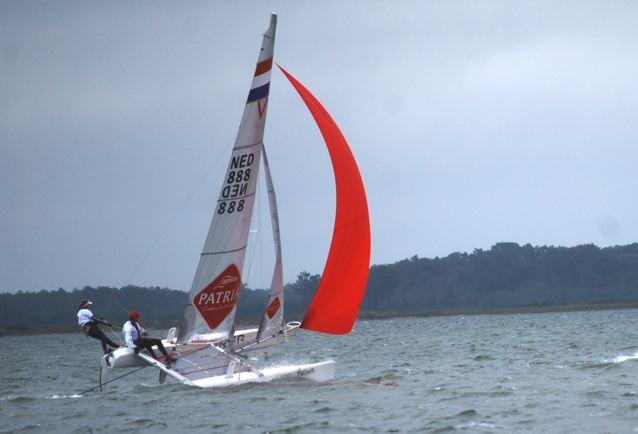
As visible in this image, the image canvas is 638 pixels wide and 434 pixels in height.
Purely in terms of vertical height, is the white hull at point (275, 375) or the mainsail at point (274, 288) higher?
the mainsail at point (274, 288)

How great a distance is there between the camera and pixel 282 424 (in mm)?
17297

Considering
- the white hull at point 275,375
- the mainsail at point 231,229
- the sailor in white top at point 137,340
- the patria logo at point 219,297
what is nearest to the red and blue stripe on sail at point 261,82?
the mainsail at point 231,229

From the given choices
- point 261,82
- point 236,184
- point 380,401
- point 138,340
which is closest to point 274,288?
point 236,184

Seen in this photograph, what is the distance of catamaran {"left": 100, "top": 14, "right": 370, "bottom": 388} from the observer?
68.5 ft

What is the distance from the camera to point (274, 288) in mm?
22031

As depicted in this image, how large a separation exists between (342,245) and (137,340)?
15.3 feet

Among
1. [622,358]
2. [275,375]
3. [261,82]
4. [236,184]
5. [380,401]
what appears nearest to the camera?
[380,401]

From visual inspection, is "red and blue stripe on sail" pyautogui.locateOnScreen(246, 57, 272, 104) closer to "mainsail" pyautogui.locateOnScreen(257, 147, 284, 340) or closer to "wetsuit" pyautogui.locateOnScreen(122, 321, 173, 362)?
"mainsail" pyautogui.locateOnScreen(257, 147, 284, 340)

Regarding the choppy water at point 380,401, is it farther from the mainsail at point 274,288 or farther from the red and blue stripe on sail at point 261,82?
the red and blue stripe on sail at point 261,82

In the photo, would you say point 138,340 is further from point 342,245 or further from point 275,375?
point 342,245

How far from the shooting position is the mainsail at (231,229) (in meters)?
20.8

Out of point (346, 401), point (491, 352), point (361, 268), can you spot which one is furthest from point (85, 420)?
point (491, 352)

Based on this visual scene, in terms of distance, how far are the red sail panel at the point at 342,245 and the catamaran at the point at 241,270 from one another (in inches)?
0.8

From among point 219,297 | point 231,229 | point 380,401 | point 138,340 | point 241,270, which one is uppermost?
point 231,229
